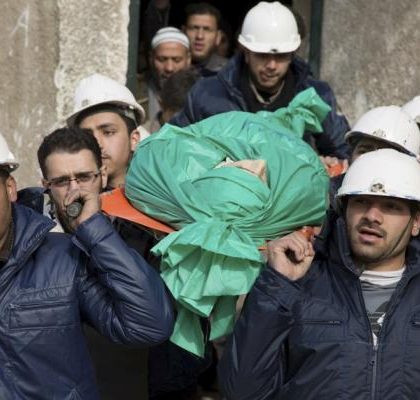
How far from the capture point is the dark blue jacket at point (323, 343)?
4074mm

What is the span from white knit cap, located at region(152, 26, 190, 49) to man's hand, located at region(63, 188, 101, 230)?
395 centimetres

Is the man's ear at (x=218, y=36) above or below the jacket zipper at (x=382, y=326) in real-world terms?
above

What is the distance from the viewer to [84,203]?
169 inches

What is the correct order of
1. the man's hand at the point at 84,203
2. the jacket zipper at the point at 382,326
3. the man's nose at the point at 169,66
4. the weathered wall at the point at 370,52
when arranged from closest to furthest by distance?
the jacket zipper at the point at 382,326, the man's hand at the point at 84,203, the weathered wall at the point at 370,52, the man's nose at the point at 169,66

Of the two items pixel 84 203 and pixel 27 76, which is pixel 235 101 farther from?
pixel 84 203

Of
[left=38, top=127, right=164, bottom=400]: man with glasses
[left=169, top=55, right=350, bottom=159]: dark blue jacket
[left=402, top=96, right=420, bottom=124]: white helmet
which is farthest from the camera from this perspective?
[left=169, top=55, right=350, bottom=159]: dark blue jacket

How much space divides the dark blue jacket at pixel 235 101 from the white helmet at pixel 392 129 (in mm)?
727

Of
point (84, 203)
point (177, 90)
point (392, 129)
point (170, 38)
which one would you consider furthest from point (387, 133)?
point (170, 38)

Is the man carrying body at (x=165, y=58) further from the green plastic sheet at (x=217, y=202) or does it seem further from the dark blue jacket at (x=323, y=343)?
the dark blue jacket at (x=323, y=343)

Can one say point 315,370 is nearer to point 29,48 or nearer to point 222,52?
point 29,48

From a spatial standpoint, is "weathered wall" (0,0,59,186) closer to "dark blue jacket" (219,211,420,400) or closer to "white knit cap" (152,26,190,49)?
"white knit cap" (152,26,190,49)

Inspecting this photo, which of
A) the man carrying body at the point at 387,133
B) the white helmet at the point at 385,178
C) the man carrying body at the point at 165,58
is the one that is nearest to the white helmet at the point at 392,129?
the man carrying body at the point at 387,133

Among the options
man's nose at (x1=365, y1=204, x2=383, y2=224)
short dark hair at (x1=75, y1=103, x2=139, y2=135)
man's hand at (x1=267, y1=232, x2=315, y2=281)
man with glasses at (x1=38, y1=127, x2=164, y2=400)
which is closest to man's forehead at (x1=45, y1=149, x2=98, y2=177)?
man with glasses at (x1=38, y1=127, x2=164, y2=400)

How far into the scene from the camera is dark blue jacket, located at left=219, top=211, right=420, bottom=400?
4.07 metres
